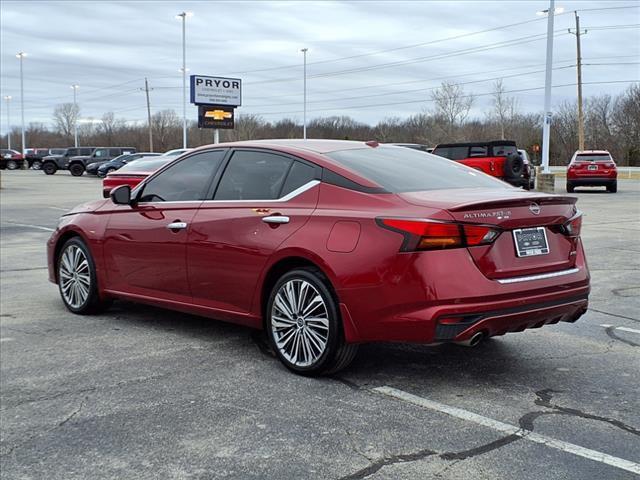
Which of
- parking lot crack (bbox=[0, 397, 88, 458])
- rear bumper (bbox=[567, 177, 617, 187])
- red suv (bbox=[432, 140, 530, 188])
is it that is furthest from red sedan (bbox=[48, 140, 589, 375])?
rear bumper (bbox=[567, 177, 617, 187])

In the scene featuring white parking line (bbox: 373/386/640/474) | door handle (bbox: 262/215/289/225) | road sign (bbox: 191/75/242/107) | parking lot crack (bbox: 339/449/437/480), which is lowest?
parking lot crack (bbox: 339/449/437/480)

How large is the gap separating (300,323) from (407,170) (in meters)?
1.34

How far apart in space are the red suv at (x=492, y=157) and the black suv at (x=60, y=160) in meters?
39.8

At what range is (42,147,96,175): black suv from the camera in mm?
55250

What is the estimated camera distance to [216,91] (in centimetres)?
3984

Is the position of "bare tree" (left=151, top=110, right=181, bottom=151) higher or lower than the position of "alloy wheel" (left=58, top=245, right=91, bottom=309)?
higher

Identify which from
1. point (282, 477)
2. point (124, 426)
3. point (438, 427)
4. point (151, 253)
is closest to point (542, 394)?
point (438, 427)

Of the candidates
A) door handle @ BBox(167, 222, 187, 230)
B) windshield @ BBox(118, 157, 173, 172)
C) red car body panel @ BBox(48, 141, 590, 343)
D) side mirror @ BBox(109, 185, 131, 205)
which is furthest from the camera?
windshield @ BBox(118, 157, 173, 172)

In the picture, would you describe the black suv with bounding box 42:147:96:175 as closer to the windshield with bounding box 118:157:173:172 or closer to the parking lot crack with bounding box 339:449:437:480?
the windshield with bounding box 118:157:173:172

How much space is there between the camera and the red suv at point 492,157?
20.6 meters

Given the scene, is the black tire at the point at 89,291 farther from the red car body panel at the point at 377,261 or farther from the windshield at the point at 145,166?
the windshield at the point at 145,166

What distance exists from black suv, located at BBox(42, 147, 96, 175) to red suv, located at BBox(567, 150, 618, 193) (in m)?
38.5

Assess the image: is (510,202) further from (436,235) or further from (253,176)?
(253,176)

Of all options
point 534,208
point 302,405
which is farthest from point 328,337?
point 534,208
